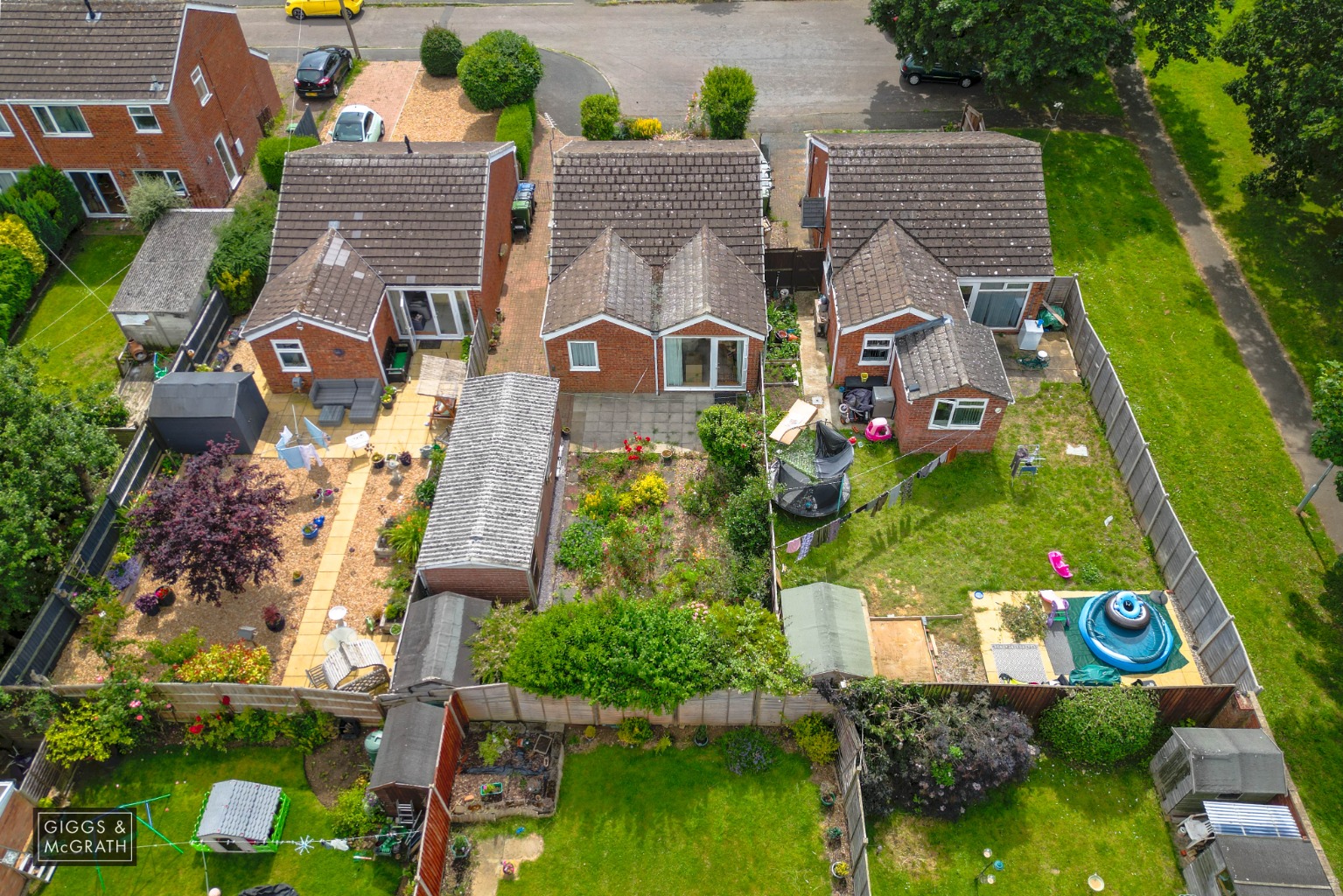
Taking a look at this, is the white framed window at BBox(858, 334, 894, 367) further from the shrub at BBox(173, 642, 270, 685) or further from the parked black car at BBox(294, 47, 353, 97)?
the parked black car at BBox(294, 47, 353, 97)

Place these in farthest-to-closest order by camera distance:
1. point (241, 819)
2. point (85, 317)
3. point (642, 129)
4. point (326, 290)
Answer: point (642, 129) → point (85, 317) → point (326, 290) → point (241, 819)

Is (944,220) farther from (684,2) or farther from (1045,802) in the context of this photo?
(684,2)

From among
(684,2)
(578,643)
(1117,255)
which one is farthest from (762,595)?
(684,2)

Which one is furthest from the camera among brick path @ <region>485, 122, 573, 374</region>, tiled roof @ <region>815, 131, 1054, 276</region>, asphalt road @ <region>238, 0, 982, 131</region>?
asphalt road @ <region>238, 0, 982, 131</region>

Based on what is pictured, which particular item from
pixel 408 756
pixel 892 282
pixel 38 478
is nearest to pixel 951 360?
pixel 892 282

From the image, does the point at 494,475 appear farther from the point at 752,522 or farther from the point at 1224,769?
the point at 1224,769

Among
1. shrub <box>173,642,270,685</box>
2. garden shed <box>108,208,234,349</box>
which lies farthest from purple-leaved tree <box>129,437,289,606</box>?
garden shed <box>108,208,234,349</box>
